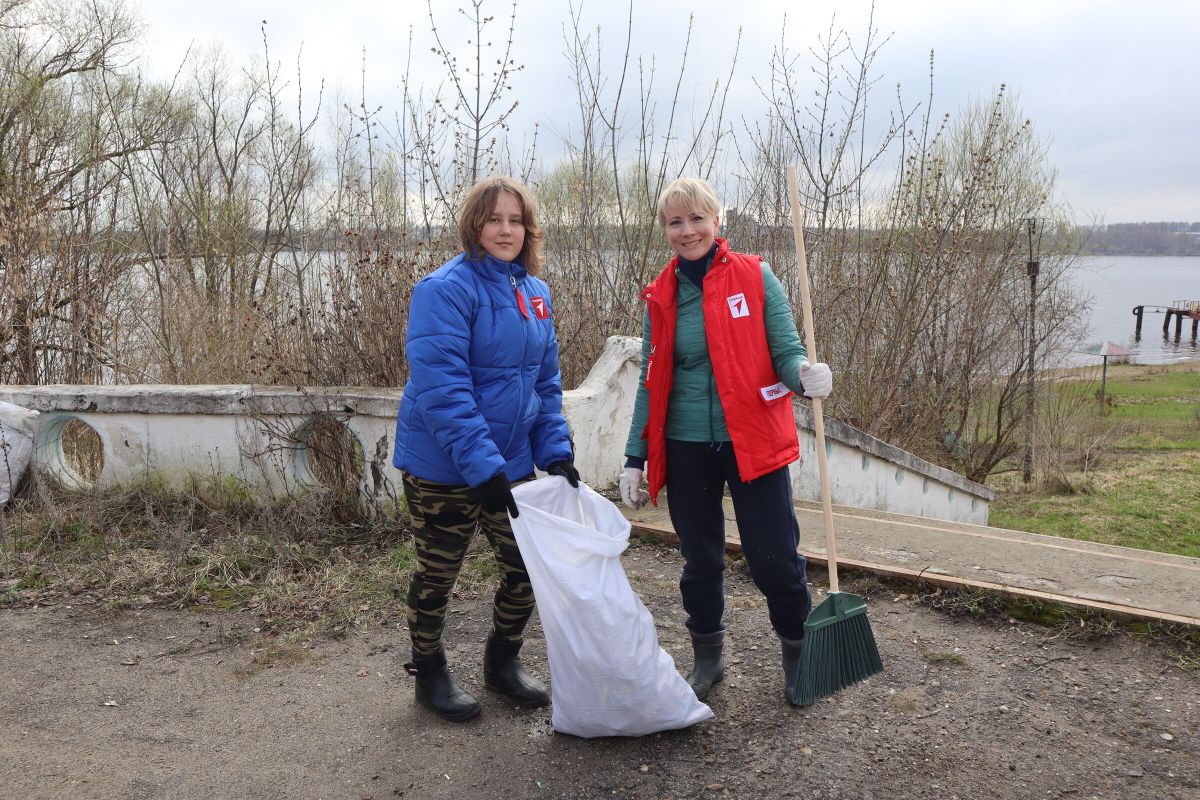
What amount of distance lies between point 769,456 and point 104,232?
31.7ft

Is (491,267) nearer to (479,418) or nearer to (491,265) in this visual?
(491,265)

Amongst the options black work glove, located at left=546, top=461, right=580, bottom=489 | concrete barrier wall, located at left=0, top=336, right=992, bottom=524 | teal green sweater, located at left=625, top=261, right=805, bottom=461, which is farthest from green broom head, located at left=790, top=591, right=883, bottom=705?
concrete barrier wall, located at left=0, top=336, right=992, bottom=524

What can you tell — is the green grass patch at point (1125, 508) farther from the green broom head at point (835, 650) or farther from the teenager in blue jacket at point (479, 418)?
the teenager in blue jacket at point (479, 418)

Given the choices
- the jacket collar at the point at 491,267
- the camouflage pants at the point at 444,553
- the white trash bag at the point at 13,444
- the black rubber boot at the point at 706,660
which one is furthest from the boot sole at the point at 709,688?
the white trash bag at the point at 13,444

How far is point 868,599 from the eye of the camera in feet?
13.2

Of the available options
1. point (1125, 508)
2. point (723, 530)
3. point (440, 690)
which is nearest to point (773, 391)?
point (723, 530)

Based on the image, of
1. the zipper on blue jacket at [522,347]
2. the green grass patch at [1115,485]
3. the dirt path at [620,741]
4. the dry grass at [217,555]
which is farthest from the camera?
the green grass patch at [1115,485]

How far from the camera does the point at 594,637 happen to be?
2.73m

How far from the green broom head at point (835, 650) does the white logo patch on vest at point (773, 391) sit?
641mm

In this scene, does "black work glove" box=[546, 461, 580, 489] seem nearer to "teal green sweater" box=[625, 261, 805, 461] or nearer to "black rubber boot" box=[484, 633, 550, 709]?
"teal green sweater" box=[625, 261, 805, 461]

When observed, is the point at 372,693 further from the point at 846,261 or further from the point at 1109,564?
the point at 846,261

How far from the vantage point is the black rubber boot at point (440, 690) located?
3100 millimetres

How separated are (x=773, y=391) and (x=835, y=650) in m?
0.83

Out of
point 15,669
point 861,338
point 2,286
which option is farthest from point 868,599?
point 2,286
